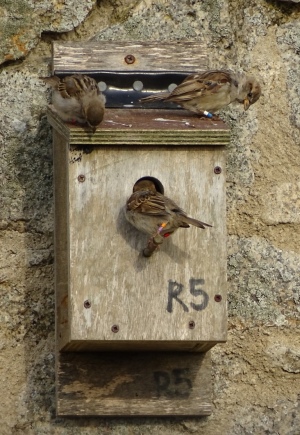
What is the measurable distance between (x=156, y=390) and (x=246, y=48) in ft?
4.61

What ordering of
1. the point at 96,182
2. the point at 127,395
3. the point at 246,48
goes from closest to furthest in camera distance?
the point at 96,182, the point at 127,395, the point at 246,48

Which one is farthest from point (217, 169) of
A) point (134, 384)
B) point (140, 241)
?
point (134, 384)

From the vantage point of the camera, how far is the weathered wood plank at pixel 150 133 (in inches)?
168

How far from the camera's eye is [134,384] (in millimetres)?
4676

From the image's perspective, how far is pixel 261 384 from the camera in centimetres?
477

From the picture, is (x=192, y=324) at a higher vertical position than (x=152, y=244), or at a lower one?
lower

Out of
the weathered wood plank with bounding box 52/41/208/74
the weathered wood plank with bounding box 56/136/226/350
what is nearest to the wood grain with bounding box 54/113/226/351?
the weathered wood plank with bounding box 56/136/226/350

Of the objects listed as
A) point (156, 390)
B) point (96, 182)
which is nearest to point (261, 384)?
point (156, 390)

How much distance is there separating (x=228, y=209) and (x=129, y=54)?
714 millimetres

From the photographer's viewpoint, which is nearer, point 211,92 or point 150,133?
point 150,133

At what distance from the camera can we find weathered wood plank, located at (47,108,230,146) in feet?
14.0

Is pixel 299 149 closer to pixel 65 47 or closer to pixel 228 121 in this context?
pixel 228 121

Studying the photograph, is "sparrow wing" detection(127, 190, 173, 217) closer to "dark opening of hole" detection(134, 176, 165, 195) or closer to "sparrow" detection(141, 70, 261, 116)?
"dark opening of hole" detection(134, 176, 165, 195)

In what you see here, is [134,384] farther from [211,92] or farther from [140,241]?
[211,92]
